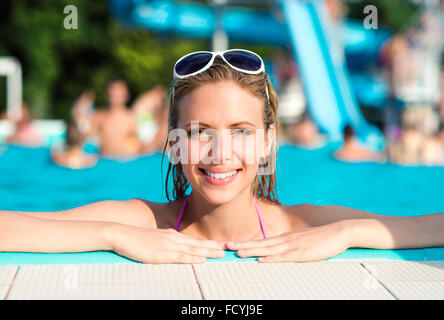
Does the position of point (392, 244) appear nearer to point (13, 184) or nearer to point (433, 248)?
point (433, 248)

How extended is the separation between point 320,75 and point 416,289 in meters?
9.13

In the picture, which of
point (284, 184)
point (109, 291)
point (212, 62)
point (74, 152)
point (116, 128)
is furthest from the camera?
point (116, 128)

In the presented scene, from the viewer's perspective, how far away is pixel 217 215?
2508mm

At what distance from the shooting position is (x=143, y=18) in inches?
536

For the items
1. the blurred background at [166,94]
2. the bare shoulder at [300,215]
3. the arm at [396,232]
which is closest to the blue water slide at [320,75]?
the blurred background at [166,94]

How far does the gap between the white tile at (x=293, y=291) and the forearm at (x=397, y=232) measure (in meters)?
0.40

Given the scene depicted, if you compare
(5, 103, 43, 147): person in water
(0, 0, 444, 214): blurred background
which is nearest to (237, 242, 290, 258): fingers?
(0, 0, 444, 214): blurred background

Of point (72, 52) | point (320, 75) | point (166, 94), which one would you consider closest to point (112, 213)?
point (320, 75)

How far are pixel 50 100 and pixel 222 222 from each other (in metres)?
17.3

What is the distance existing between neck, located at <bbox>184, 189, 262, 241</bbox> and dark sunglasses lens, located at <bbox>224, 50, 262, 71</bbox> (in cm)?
52

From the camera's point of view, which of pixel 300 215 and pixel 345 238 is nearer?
pixel 345 238

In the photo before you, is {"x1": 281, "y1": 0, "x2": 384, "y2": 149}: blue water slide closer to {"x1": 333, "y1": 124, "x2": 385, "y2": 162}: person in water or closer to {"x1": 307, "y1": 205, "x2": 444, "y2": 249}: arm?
{"x1": 333, "y1": 124, "x2": 385, "y2": 162}: person in water

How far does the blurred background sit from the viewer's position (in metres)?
6.22

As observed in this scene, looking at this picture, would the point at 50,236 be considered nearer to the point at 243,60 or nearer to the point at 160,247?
the point at 160,247
